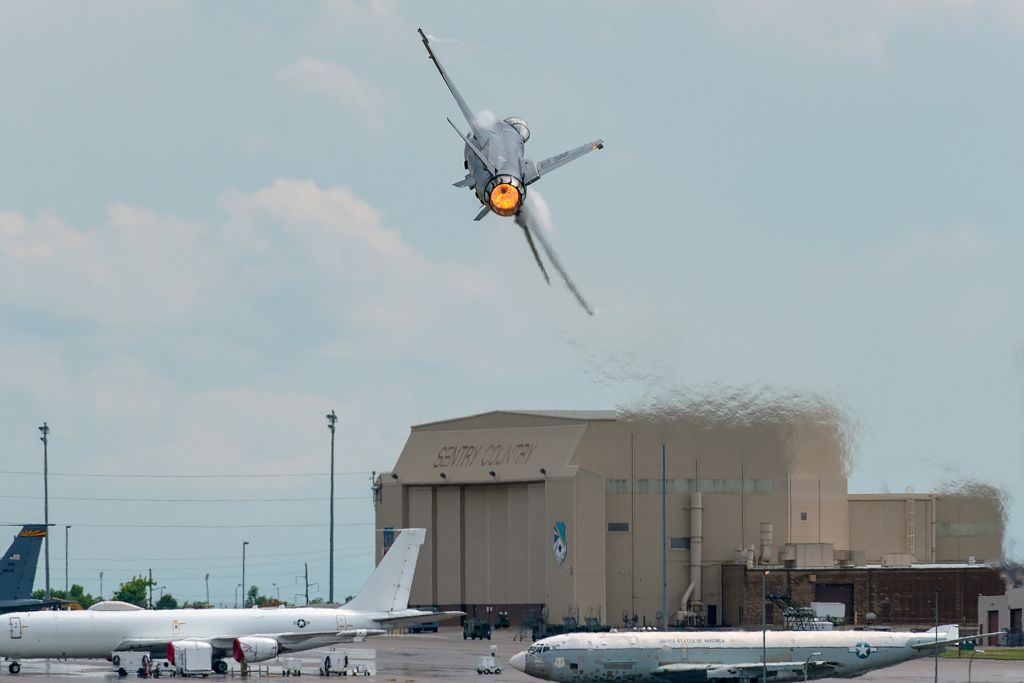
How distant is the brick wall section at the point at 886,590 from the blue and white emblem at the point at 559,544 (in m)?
13.4

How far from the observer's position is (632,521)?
135125 millimetres

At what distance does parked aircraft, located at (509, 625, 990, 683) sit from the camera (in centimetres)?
7675

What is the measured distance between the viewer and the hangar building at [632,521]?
132625mm

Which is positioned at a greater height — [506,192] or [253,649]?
[506,192]

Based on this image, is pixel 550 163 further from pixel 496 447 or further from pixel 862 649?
pixel 496 447

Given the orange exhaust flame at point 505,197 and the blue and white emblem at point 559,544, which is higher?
the orange exhaust flame at point 505,197

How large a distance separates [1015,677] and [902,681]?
595 centimetres

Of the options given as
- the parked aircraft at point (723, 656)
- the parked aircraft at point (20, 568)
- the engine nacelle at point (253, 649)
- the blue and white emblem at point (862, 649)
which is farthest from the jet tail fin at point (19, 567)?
the blue and white emblem at point (862, 649)

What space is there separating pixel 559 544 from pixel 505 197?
270 ft

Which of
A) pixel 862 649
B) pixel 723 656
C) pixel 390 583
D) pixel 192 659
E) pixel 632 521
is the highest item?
pixel 632 521

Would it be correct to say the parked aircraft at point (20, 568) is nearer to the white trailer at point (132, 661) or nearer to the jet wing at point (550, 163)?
the white trailer at point (132, 661)

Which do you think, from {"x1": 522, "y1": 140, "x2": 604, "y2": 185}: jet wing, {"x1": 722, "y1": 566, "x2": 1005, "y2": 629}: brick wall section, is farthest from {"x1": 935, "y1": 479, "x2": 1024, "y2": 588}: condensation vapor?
{"x1": 522, "y1": 140, "x2": 604, "y2": 185}: jet wing

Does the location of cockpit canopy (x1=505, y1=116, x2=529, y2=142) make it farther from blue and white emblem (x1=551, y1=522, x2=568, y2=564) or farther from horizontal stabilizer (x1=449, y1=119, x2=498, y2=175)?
blue and white emblem (x1=551, y1=522, x2=568, y2=564)

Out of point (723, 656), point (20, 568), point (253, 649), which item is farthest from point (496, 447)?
point (723, 656)
